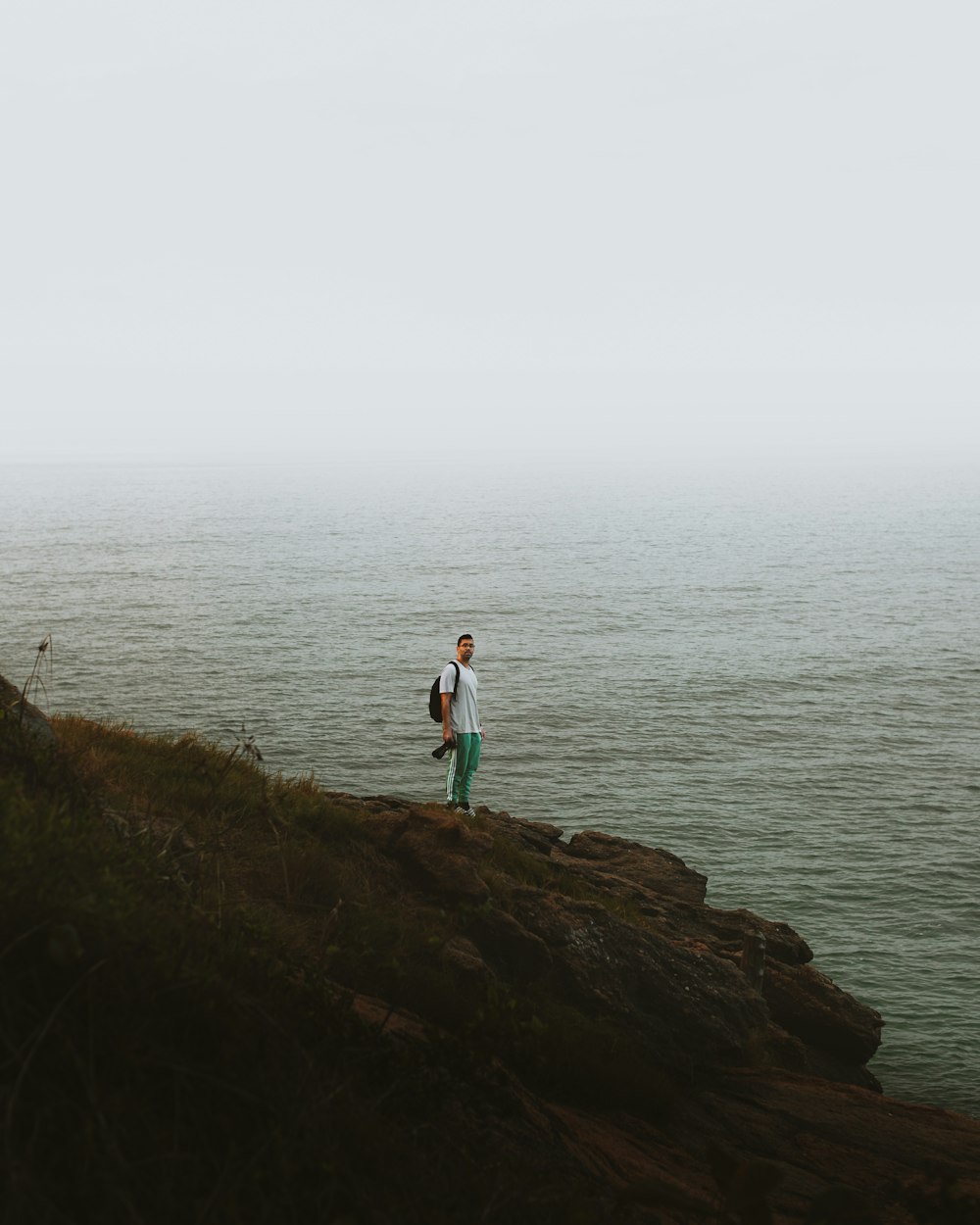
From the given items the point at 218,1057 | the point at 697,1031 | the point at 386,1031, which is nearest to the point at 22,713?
the point at 386,1031

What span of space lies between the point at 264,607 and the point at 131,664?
15.5m

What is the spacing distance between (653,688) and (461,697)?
77.5 ft

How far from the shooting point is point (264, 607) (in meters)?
54.8

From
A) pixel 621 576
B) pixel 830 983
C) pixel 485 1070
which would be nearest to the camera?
pixel 485 1070

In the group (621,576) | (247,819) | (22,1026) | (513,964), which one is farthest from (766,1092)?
A: (621,576)

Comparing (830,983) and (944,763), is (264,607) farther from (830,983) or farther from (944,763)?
(830,983)

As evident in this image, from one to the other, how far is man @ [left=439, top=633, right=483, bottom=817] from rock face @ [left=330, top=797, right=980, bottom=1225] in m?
0.55

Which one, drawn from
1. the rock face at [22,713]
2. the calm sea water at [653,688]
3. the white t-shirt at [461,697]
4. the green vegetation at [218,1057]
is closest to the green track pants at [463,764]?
the white t-shirt at [461,697]

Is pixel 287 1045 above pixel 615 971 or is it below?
above

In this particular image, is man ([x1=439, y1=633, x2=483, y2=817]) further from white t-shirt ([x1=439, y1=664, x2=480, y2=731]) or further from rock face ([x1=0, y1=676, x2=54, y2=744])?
rock face ([x1=0, y1=676, x2=54, y2=744])

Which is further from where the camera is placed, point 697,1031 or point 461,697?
point 461,697

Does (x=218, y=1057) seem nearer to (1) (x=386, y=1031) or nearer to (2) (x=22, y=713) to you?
(1) (x=386, y=1031)

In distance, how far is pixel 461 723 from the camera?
52.5ft

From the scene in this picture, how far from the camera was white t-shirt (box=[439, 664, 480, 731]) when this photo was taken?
15766 mm
